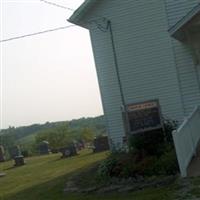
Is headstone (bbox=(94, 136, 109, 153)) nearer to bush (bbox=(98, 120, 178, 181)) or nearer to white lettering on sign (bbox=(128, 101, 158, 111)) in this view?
bush (bbox=(98, 120, 178, 181))

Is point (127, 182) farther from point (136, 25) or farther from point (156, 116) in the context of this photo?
point (136, 25)

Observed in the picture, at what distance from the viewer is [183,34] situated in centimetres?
1722

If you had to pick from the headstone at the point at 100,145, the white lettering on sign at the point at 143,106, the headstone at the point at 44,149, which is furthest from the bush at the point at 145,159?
the headstone at the point at 44,149

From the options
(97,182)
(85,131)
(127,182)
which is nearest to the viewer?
(127,182)

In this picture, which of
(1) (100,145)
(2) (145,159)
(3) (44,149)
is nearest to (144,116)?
(2) (145,159)

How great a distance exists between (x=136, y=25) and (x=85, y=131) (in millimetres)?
49604

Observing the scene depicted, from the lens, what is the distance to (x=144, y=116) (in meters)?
15.3

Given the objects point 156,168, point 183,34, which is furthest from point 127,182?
point 183,34

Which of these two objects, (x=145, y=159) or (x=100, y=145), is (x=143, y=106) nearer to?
(x=145, y=159)

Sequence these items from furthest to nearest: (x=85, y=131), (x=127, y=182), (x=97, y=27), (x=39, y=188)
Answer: (x=85, y=131) → (x=97, y=27) → (x=39, y=188) → (x=127, y=182)

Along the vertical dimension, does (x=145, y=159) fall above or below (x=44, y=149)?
below

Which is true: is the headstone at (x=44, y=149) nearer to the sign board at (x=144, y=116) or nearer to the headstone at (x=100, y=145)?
the headstone at (x=100, y=145)

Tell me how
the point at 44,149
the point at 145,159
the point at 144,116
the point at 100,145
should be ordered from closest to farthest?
the point at 145,159, the point at 144,116, the point at 100,145, the point at 44,149

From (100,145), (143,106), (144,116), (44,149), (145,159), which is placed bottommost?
(145,159)
